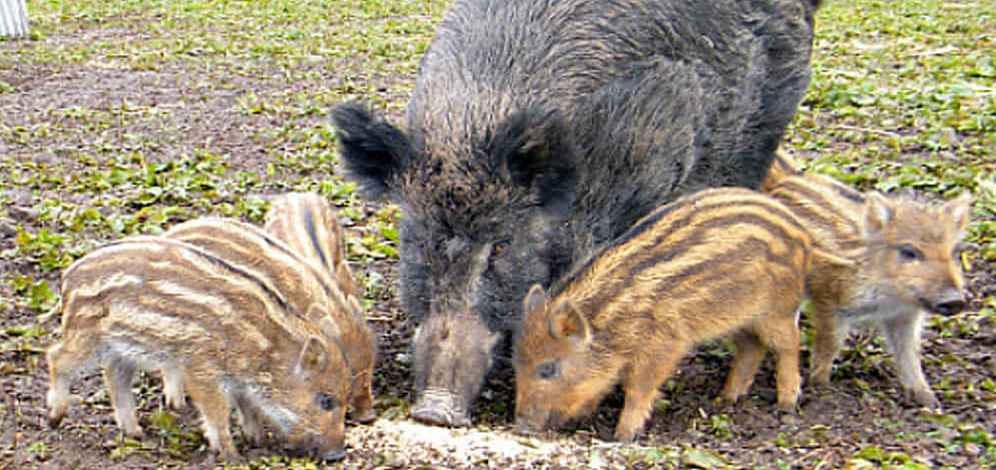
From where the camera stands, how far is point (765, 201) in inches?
155

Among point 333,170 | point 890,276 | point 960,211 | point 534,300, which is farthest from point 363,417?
point 333,170

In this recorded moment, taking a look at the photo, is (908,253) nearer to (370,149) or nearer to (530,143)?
(530,143)

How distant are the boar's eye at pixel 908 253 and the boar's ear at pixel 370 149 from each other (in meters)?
2.00

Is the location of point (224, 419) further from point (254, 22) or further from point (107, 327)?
point (254, 22)

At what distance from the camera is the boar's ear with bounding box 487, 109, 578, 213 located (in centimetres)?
388

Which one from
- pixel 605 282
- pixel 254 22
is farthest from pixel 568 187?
pixel 254 22

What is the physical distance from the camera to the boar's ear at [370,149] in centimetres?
404

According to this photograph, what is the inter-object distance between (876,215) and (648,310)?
1.05m

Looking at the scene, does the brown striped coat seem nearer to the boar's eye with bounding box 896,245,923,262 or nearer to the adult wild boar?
the adult wild boar

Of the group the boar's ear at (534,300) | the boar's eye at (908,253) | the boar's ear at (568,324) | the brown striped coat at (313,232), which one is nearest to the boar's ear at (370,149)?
the brown striped coat at (313,232)

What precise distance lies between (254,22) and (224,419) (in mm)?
12203

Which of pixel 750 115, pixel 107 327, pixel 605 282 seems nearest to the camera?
pixel 107 327

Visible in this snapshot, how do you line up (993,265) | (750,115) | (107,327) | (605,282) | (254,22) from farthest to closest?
(254,22) → (750,115) → (993,265) → (605,282) → (107,327)

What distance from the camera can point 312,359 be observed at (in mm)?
3436
